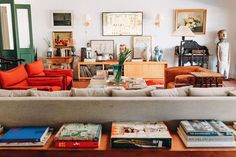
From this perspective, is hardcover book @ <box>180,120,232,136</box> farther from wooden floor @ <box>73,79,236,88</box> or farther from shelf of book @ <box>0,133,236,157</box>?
wooden floor @ <box>73,79,236,88</box>

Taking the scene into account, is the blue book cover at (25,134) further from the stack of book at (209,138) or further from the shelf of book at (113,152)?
the stack of book at (209,138)

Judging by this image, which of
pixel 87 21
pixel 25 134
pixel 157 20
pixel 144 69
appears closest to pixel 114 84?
pixel 144 69

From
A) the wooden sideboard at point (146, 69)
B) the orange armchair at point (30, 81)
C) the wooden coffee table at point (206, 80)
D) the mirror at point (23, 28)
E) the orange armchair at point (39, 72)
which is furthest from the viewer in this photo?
the wooden sideboard at point (146, 69)

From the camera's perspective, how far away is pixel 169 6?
6.84m

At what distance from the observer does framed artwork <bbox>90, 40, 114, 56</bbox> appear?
23.3 feet

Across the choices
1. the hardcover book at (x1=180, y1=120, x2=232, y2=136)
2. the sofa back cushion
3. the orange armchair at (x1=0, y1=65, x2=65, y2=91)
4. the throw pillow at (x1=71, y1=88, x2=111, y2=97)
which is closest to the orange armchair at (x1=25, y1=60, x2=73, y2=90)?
the orange armchair at (x1=0, y1=65, x2=65, y2=91)

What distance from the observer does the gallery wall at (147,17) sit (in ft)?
22.5

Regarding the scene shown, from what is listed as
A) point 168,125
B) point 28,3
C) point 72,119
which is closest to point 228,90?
point 168,125

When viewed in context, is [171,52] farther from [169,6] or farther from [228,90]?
[228,90]

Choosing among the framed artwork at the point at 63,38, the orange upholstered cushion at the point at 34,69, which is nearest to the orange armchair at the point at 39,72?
the orange upholstered cushion at the point at 34,69

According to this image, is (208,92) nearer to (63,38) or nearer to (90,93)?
(90,93)

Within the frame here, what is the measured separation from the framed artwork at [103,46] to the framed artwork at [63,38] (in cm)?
61

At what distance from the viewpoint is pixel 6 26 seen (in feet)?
20.6

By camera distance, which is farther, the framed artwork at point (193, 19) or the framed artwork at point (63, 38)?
the framed artwork at point (63, 38)
